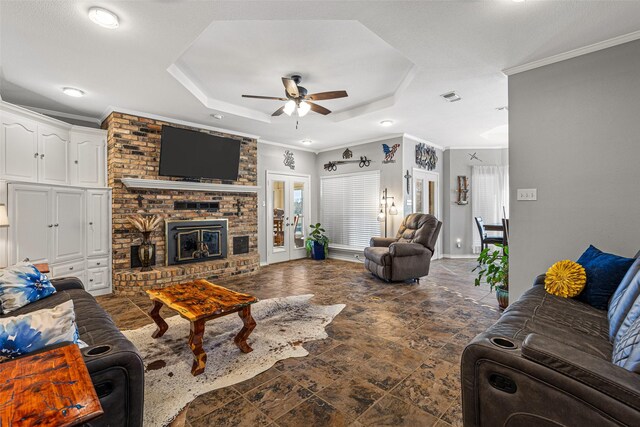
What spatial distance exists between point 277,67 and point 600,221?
352cm

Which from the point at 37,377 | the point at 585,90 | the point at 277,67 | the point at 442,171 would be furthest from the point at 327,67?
the point at 442,171

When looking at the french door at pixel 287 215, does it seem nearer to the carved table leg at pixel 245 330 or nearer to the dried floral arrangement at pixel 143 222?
the dried floral arrangement at pixel 143 222

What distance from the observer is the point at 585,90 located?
2686 mm

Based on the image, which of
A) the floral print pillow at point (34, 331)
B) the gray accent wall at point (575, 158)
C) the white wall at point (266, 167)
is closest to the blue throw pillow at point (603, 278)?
the gray accent wall at point (575, 158)

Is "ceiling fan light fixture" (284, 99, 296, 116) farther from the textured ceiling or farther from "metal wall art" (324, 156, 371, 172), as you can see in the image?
"metal wall art" (324, 156, 371, 172)

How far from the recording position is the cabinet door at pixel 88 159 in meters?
4.24

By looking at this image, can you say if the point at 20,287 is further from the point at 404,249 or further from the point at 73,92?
the point at 404,249

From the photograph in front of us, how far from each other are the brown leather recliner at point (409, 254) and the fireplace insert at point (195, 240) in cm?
269

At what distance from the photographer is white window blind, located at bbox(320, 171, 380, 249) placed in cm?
649

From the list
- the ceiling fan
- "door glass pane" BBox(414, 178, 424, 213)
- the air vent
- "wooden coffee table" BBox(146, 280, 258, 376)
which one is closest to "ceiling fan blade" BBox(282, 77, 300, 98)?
the ceiling fan

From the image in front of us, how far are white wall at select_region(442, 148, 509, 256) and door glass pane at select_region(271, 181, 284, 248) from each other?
155 inches

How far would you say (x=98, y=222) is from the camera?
427cm

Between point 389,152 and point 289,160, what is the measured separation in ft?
7.59

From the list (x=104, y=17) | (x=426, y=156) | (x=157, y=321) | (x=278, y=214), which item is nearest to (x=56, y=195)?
(x=157, y=321)
